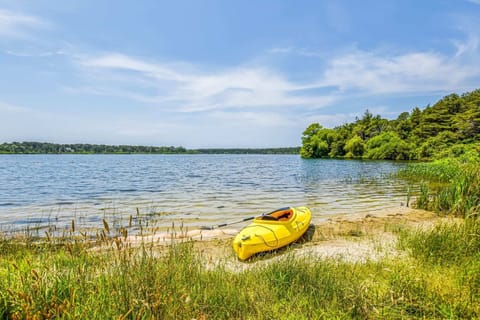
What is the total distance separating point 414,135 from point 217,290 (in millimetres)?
71222

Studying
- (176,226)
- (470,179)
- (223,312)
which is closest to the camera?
(223,312)

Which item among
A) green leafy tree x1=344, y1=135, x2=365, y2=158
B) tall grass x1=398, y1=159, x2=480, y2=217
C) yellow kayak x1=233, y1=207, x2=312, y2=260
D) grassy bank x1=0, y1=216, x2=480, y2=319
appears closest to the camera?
grassy bank x1=0, y1=216, x2=480, y2=319

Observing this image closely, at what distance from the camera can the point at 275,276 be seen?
405cm

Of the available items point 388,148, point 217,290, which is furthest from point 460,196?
point 388,148

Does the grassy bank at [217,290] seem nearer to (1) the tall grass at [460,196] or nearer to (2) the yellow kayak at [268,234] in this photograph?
(2) the yellow kayak at [268,234]

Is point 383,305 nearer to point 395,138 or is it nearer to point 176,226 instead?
point 176,226

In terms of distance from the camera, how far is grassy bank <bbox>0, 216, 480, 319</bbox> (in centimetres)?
269

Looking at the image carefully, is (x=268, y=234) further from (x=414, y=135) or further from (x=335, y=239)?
(x=414, y=135)

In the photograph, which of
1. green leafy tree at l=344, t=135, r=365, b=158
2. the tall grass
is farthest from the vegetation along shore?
green leafy tree at l=344, t=135, r=365, b=158

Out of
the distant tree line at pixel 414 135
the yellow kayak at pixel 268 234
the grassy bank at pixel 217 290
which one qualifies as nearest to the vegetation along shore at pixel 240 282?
the grassy bank at pixel 217 290

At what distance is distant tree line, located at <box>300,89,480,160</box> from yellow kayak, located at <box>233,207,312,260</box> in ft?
109

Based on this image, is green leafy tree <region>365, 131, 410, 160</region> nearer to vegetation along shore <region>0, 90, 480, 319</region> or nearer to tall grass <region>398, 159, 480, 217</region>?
tall grass <region>398, 159, 480, 217</region>

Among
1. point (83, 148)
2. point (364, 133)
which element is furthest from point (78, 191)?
point (83, 148)

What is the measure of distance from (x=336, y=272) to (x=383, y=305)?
1.13m
